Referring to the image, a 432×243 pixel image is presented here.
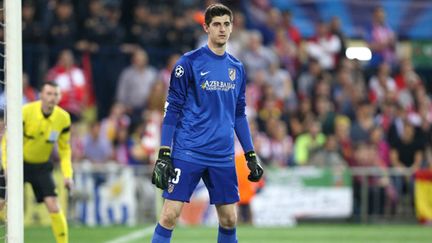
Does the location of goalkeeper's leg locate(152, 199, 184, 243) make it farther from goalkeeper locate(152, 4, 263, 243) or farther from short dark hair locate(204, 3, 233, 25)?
short dark hair locate(204, 3, 233, 25)

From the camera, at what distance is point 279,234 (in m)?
16.4

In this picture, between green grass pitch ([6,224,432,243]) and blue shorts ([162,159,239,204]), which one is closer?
blue shorts ([162,159,239,204])

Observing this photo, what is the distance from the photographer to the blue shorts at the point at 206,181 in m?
9.08

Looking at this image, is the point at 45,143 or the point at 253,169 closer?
the point at 253,169

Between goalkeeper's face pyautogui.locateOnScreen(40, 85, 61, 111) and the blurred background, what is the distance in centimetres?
561

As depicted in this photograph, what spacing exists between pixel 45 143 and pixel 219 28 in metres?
3.90

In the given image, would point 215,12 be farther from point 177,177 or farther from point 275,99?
point 275,99

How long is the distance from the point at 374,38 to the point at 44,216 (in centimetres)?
828

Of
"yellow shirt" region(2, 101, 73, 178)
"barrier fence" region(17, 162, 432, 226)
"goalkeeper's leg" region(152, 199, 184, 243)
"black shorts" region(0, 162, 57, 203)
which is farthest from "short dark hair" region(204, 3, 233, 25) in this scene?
"barrier fence" region(17, 162, 432, 226)

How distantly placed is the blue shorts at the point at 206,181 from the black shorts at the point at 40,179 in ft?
11.0

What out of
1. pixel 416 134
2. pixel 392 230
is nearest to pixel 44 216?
pixel 392 230

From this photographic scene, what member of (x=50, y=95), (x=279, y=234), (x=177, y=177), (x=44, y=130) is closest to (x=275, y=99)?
(x=279, y=234)

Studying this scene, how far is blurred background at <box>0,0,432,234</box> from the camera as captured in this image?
1830cm

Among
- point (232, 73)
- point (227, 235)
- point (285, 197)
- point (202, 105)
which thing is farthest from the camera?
point (285, 197)
